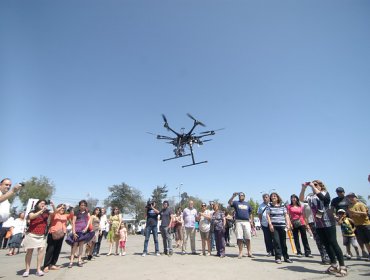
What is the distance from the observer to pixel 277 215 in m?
7.32

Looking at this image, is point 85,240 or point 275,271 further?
point 85,240

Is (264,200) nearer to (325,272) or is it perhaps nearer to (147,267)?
(325,272)

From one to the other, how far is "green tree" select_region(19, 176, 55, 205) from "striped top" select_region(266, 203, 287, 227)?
53.6 meters

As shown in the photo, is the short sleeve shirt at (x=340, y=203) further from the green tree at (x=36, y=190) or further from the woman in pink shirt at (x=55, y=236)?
the green tree at (x=36, y=190)

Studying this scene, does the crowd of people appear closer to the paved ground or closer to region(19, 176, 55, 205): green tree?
the paved ground

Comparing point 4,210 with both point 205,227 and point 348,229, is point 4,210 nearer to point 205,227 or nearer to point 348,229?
point 205,227

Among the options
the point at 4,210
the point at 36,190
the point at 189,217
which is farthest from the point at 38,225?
the point at 36,190

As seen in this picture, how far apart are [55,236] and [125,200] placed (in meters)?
58.3

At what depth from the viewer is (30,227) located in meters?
6.10

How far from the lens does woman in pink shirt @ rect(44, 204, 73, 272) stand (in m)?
6.58

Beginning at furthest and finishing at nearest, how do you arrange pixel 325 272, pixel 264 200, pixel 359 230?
1. pixel 264 200
2. pixel 359 230
3. pixel 325 272

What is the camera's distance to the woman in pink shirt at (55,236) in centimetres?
658

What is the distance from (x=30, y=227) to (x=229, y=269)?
513 centimetres

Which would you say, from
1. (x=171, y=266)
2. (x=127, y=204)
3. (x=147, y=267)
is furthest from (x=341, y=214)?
(x=127, y=204)
